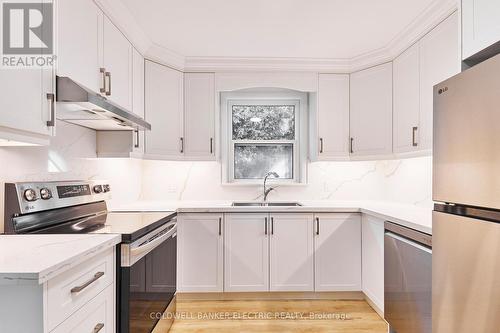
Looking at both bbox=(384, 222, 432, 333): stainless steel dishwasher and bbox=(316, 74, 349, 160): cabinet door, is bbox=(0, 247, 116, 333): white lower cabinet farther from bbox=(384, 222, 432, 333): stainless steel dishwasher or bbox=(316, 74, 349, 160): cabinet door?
bbox=(316, 74, 349, 160): cabinet door

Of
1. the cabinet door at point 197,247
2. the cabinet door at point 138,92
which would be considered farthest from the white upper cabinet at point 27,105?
the cabinet door at point 197,247

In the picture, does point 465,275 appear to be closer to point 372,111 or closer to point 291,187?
point 372,111

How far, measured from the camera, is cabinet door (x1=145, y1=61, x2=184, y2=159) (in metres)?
2.95

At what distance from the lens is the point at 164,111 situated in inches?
119

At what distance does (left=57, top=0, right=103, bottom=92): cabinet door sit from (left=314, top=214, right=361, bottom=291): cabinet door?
2096mm

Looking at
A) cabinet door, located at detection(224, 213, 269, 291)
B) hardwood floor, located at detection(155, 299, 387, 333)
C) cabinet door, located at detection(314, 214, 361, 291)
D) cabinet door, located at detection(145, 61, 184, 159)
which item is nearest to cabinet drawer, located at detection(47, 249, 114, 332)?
hardwood floor, located at detection(155, 299, 387, 333)

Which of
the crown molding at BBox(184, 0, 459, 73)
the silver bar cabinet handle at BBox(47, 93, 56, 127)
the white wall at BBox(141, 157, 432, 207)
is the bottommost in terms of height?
the white wall at BBox(141, 157, 432, 207)

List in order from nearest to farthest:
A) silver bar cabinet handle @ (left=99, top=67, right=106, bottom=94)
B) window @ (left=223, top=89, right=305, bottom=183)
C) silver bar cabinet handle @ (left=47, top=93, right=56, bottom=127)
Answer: silver bar cabinet handle @ (left=47, top=93, right=56, bottom=127)
silver bar cabinet handle @ (left=99, top=67, right=106, bottom=94)
window @ (left=223, top=89, right=305, bottom=183)

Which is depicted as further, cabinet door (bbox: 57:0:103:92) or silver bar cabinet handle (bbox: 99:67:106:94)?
silver bar cabinet handle (bbox: 99:67:106:94)

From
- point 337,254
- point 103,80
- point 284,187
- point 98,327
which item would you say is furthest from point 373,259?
point 103,80

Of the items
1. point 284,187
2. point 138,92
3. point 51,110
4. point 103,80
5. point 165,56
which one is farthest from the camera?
point 284,187

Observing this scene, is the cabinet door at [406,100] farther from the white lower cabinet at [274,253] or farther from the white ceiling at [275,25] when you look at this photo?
the white lower cabinet at [274,253]

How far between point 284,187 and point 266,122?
0.75 meters

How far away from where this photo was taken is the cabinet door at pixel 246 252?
284 centimetres
